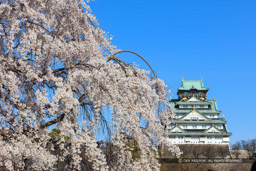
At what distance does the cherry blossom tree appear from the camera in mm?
4812

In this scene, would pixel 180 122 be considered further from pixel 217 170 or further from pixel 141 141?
pixel 141 141

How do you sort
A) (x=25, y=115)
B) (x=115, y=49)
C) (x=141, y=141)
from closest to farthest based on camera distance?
1. (x=25, y=115)
2. (x=141, y=141)
3. (x=115, y=49)

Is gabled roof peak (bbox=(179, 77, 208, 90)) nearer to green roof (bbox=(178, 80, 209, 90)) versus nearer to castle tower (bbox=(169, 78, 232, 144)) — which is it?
green roof (bbox=(178, 80, 209, 90))

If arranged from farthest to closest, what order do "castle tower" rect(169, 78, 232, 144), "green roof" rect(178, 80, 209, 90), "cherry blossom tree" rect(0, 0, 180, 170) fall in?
1. "green roof" rect(178, 80, 209, 90)
2. "castle tower" rect(169, 78, 232, 144)
3. "cherry blossom tree" rect(0, 0, 180, 170)

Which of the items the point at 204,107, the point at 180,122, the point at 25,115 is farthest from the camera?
the point at 204,107

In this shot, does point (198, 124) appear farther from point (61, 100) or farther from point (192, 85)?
point (61, 100)

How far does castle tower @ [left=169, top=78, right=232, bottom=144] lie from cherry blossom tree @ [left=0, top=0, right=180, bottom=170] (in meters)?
46.3

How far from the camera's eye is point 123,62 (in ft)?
23.0

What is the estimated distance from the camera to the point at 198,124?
184 feet

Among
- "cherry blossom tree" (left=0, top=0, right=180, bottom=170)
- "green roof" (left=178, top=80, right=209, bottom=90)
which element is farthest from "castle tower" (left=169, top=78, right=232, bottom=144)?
"cherry blossom tree" (left=0, top=0, right=180, bottom=170)

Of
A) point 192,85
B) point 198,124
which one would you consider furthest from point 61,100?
point 192,85

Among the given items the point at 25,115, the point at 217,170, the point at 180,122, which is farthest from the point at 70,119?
the point at 180,122

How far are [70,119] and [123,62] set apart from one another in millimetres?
2458

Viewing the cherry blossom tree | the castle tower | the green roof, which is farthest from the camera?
the green roof
